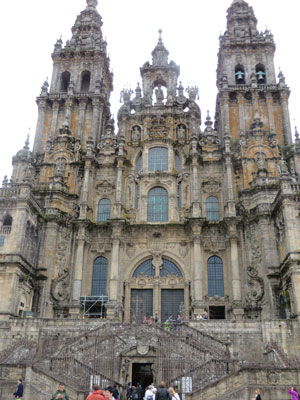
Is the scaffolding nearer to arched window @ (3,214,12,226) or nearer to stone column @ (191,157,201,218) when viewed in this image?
arched window @ (3,214,12,226)

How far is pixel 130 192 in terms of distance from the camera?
34.3 metres

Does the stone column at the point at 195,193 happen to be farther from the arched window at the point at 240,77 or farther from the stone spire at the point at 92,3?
the stone spire at the point at 92,3

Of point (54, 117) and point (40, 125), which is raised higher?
point (54, 117)

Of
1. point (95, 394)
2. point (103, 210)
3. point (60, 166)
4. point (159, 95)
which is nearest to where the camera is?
point (95, 394)

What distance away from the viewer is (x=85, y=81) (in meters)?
42.3

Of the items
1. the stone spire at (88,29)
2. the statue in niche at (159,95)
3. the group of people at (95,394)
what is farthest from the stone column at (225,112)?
the group of people at (95,394)

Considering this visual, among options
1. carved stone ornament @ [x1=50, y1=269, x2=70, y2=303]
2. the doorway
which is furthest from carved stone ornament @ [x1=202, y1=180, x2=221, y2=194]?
the doorway

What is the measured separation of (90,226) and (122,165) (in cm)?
573

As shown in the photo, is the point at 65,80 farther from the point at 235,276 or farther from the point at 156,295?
the point at 235,276

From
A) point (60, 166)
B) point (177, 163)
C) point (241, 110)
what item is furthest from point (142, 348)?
point (241, 110)

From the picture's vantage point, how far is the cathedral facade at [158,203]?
28.1 metres

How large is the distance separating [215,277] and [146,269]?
5.22 meters

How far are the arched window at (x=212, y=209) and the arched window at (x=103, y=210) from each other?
7.99m

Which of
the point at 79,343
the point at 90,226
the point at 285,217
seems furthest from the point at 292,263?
the point at 90,226
